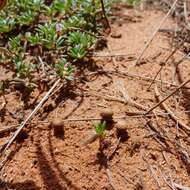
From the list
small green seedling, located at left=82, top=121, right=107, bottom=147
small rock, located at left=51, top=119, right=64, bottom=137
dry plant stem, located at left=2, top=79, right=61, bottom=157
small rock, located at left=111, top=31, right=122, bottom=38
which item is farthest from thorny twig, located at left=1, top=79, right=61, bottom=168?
small rock, located at left=111, top=31, right=122, bottom=38

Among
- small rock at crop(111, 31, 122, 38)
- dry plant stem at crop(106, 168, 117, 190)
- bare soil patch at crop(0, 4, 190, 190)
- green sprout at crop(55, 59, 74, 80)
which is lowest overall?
dry plant stem at crop(106, 168, 117, 190)

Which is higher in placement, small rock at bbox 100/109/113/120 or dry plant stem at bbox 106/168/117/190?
small rock at bbox 100/109/113/120

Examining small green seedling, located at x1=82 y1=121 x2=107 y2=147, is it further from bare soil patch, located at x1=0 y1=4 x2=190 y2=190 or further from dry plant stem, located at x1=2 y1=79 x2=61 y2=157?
dry plant stem, located at x1=2 y1=79 x2=61 y2=157

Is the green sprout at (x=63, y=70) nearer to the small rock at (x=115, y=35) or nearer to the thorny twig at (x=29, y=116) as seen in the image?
the thorny twig at (x=29, y=116)

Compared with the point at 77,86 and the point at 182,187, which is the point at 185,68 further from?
the point at 182,187

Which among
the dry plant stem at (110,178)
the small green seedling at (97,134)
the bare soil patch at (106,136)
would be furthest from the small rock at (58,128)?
the dry plant stem at (110,178)

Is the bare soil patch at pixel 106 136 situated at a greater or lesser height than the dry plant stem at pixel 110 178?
greater

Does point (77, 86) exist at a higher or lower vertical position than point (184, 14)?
lower

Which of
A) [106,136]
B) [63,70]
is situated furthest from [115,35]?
[106,136]

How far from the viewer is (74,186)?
5.57 feet

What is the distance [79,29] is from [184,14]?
3.02 ft

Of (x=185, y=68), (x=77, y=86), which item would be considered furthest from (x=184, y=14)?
(x=77, y=86)

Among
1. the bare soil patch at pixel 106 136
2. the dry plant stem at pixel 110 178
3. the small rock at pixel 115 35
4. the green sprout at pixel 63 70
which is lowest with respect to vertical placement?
the dry plant stem at pixel 110 178

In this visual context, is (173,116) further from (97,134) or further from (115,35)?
(115,35)
